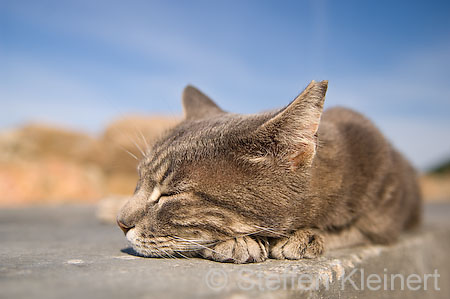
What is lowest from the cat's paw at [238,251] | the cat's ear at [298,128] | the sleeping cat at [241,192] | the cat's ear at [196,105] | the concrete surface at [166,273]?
the concrete surface at [166,273]

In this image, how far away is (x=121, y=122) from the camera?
25.9ft

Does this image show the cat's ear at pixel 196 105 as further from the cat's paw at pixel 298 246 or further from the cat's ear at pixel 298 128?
the cat's paw at pixel 298 246

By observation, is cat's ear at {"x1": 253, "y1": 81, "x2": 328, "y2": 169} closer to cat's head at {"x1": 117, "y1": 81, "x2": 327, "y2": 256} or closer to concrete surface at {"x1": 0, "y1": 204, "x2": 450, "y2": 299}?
cat's head at {"x1": 117, "y1": 81, "x2": 327, "y2": 256}

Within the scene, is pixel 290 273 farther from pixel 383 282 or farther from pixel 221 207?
pixel 383 282

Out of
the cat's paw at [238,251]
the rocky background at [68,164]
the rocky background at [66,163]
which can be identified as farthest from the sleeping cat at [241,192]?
the rocky background at [68,164]

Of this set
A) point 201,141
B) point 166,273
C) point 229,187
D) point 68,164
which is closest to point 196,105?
point 201,141

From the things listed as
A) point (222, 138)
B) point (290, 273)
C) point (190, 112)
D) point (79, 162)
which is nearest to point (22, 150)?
point (79, 162)

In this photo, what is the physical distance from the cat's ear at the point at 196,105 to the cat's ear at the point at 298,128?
951 millimetres

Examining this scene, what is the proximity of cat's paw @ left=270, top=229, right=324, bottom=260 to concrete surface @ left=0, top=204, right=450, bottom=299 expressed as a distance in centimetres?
7

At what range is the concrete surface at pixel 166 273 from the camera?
105 cm

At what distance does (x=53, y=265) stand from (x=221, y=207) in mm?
725

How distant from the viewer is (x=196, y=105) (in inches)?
111

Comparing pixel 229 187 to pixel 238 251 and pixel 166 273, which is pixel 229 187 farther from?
pixel 166 273

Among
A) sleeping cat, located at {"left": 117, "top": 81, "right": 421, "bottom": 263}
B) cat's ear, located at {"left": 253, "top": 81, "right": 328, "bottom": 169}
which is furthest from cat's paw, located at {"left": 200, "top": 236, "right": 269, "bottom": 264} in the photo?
cat's ear, located at {"left": 253, "top": 81, "right": 328, "bottom": 169}
